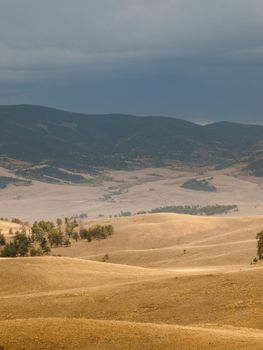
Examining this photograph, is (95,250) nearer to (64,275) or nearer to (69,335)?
(64,275)

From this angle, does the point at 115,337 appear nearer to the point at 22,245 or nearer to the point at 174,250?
the point at 174,250

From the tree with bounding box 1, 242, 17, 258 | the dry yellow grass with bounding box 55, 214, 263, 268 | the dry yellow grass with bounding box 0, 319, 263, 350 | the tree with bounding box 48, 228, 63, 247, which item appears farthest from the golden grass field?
the tree with bounding box 48, 228, 63, 247

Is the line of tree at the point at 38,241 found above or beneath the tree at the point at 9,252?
above

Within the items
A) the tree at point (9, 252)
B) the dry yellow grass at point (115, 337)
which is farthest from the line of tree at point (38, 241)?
the dry yellow grass at point (115, 337)

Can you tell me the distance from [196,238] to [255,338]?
161 meters

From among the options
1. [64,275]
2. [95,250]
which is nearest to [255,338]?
[64,275]

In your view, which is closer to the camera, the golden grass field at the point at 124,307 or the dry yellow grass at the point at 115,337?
the dry yellow grass at the point at 115,337

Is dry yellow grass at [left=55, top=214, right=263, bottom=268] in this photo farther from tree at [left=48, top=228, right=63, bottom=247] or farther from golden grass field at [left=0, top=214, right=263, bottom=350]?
tree at [left=48, top=228, right=63, bottom=247]

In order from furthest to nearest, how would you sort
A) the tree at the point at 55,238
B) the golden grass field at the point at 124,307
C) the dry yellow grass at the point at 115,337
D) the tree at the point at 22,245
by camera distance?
the tree at the point at 55,238 → the tree at the point at 22,245 → the golden grass field at the point at 124,307 → the dry yellow grass at the point at 115,337

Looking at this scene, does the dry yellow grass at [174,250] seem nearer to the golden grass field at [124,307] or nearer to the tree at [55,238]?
the golden grass field at [124,307]

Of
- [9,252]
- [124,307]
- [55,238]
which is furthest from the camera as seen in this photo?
[55,238]

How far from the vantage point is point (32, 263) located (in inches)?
3322

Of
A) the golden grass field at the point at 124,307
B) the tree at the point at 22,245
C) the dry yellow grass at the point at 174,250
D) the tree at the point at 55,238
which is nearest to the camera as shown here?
the golden grass field at the point at 124,307

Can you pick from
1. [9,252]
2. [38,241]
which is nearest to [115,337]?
[9,252]
